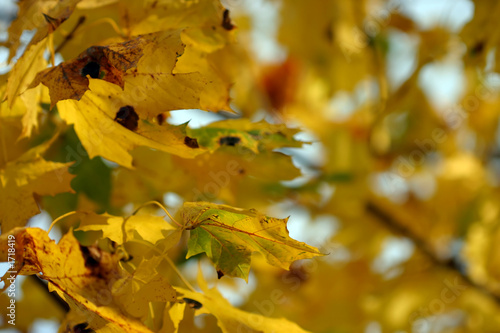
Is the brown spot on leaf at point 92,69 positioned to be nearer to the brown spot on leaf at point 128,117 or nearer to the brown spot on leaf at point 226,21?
the brown spot on leaf at point 128,117

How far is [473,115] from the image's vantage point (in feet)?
5.56

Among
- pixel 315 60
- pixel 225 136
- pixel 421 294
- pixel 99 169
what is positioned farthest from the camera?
pixel 315 60

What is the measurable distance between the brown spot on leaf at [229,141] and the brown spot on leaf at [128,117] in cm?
13

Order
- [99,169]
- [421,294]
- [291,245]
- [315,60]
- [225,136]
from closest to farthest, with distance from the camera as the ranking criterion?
[291,245], [225,136], [99,169], [421,294], [315,60]

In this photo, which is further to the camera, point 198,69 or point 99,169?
point 99,169

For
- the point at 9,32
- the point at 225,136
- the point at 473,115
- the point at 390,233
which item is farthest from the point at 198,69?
the point at 473,115

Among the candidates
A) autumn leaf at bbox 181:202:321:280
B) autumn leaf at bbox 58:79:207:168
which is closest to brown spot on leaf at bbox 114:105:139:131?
autumn leaf at bbox 58:79:207:168

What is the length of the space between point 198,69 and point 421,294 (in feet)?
3.24

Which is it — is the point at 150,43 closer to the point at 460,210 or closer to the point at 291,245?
the point at 291,245

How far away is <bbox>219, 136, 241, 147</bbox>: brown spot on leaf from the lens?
634 mm

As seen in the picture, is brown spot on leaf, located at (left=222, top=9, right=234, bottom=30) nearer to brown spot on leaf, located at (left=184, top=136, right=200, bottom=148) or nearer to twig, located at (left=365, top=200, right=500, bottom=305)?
brown spot on leaf, located at (left=184, top=136, right=200, bottom=148)

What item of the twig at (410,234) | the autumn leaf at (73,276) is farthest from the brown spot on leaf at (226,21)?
the twig at (410,234)

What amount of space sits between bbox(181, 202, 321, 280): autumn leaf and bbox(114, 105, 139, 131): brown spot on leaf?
0.10m

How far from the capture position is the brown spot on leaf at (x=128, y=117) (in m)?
0.53
